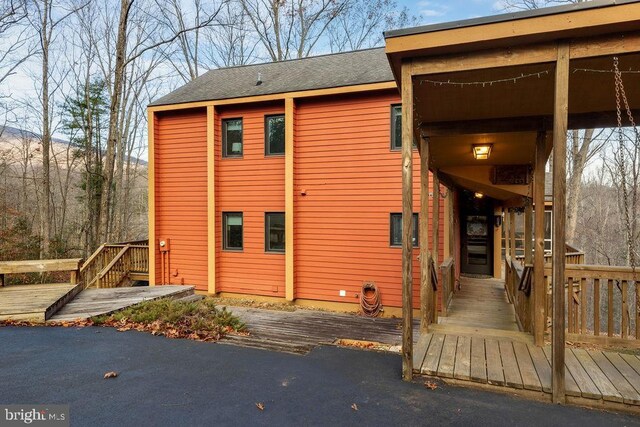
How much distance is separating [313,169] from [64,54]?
14.8 meters

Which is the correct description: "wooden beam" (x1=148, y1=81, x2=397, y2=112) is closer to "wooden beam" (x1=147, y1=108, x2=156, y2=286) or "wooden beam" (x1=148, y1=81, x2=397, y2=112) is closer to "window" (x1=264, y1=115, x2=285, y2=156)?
"window" (x1=264, y1=115, x2=285, y2=156)

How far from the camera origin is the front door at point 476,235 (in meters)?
10.8

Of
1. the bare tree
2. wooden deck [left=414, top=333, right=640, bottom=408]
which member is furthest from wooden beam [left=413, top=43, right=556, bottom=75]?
the bare tree

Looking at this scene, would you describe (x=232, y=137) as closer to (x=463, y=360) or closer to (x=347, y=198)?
(x=347, y=198)

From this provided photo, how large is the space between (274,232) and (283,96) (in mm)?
3456

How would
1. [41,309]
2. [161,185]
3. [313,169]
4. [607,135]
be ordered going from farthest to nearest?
[607,135], [161,185], [313,169], [41,309]

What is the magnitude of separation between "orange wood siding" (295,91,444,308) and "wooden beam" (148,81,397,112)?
25 centimetres

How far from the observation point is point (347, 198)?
342 inches

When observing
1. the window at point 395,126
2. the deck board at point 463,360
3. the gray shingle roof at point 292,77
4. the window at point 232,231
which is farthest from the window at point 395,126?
the deck board at point 463,360

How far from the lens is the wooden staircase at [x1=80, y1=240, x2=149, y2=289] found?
32.3 feet

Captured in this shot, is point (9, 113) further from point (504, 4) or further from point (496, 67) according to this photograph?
point (504, 4)

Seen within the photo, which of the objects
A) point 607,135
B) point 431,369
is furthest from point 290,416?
point 607,135

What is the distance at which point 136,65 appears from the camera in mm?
18125

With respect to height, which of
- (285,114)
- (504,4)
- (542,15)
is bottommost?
(542,15)
